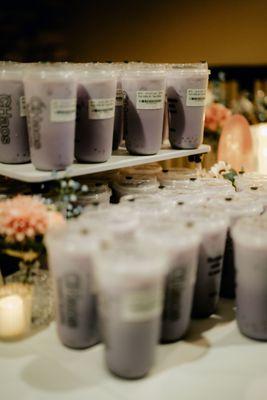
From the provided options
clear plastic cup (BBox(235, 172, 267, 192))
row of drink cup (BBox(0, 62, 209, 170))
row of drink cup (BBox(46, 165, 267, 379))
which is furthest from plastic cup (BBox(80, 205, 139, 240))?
clear plastic cup (BBox(235, 172, 267, 192))

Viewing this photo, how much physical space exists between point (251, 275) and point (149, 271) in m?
0.39

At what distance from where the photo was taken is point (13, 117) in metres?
1.76

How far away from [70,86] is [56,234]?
0.47 m

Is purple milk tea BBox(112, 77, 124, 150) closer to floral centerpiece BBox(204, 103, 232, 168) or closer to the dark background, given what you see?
floral centerpiece BBox(204, 103, 232, 168)

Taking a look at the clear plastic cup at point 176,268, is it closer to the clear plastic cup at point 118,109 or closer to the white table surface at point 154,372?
the white table surface at point 154,372

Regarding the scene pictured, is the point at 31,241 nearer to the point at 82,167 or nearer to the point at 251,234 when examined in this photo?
the point at 82,167

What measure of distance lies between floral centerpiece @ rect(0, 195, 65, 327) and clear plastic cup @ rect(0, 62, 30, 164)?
0.26 meters

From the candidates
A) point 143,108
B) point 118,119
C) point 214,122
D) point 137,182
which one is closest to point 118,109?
point 118,119

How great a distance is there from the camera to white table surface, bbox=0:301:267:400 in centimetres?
128

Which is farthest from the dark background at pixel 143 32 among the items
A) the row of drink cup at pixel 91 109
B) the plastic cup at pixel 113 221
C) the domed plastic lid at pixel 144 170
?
the plastic cup at pixel 113 221

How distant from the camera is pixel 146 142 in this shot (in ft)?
6.31

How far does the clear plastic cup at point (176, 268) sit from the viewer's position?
4.47 ft

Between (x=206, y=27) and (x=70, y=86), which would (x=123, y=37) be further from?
(x=70, y=86)

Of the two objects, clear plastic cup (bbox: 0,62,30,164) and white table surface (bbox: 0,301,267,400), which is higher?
clear plastic cup (bbox: 0,62,30,164)
